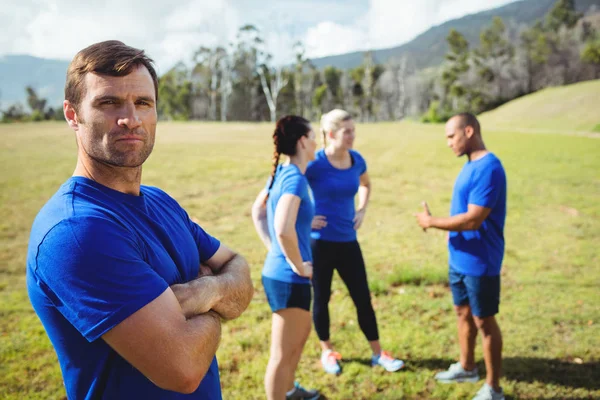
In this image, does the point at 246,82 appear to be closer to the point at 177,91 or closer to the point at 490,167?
the point at 177,91

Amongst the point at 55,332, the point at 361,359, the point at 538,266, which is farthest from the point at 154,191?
the point at 538,266

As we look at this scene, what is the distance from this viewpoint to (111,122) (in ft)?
4.90

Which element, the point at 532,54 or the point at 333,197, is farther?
the point at 532,54

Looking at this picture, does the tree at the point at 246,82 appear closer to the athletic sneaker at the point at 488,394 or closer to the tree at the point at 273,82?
the tree at the point at 273,82

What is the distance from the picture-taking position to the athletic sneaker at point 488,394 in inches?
138

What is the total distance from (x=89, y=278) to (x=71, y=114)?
2.23 ft

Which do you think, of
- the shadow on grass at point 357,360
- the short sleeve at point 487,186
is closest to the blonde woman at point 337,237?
the shadow on grass at point 357,360

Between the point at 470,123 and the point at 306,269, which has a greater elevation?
the point at 470,123

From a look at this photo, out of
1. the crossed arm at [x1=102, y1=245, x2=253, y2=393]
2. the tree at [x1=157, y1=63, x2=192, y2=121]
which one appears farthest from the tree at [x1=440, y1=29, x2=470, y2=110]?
the crossed arm at [x1=102, y1=245, x2=253, y2=393]

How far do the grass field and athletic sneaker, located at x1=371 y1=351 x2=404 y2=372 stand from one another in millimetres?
68

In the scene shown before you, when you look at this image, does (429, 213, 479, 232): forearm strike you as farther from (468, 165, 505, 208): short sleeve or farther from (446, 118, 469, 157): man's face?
(446, 118, 469, 157): man's face

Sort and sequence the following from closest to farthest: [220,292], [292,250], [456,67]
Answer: [220,292] < [292,250] < [456,67]

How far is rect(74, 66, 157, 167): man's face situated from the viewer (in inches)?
58.6

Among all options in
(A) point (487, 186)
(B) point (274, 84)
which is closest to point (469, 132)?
(A) point (487, 186)
